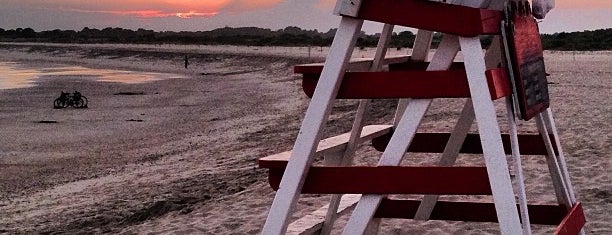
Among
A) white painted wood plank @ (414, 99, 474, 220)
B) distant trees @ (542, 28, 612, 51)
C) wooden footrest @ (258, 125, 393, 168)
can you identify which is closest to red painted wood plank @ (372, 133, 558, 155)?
wooden footrest @ (258, 125, 393, 168)

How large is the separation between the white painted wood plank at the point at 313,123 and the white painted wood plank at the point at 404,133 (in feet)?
0.87

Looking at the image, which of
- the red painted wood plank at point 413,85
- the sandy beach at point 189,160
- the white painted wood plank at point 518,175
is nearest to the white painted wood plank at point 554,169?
the white painted wood plank at point 518,175

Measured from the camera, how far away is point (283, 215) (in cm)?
312

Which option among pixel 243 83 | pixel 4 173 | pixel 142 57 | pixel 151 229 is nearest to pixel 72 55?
pixel 142 57

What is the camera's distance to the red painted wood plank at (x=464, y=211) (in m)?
→ 4.29

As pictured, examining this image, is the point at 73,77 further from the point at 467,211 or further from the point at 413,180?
the point at 413,180

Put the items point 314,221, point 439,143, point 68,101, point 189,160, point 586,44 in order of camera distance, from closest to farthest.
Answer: point 314,221, point 439,143, point 189,160, point 68,101, point 586,44

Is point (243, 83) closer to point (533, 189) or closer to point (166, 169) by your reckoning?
point (166, 169)

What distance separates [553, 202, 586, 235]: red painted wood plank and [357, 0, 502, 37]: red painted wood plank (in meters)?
1.12

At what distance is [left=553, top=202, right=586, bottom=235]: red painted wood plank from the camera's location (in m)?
3.64

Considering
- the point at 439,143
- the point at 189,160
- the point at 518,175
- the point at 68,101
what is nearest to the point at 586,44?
the point at 68,101

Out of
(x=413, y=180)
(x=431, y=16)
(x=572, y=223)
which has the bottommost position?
(x=572, y=223)

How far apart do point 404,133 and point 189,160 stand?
37.9ft

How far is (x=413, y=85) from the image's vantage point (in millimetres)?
2992
